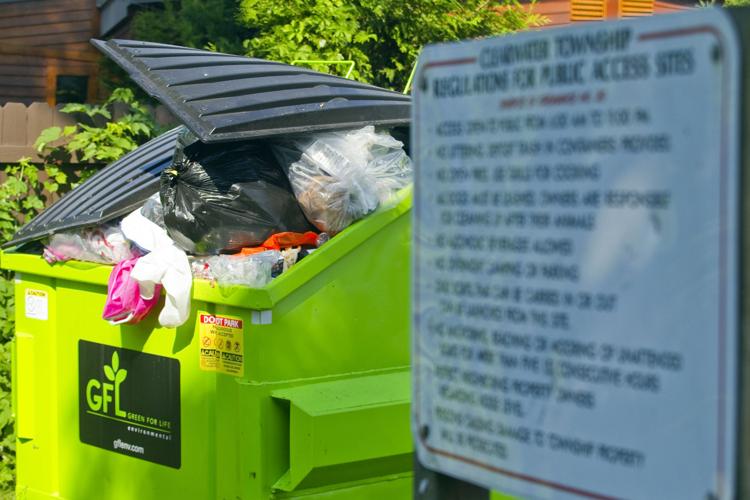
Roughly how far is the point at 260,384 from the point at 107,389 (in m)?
0.85

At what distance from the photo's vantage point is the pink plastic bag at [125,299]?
135 inches

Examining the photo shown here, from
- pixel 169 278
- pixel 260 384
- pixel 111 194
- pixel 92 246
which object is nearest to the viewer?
pixel 260 384

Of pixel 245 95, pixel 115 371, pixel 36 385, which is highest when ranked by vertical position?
pixel 245 95

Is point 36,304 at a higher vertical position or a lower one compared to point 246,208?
lower

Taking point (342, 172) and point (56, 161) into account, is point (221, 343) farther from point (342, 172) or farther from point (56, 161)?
point (56, 161)

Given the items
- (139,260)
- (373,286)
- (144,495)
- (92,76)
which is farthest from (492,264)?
(92,76)

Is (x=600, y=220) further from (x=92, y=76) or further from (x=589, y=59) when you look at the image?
(x=92, y=76)

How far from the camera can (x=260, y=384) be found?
316 cm

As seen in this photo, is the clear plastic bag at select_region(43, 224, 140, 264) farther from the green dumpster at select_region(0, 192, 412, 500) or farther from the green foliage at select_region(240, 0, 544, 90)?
the green foliage at select_region(240, 0, 544, 90)

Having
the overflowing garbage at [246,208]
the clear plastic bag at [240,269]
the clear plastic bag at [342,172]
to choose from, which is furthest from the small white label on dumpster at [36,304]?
the clear plastic bag at [342,172]

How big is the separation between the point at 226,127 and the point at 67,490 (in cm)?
161

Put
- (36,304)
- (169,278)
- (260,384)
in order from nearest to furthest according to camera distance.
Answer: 1. (260,384)
2. (169,278)
3. (36,304)

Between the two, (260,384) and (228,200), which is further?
(228,200)

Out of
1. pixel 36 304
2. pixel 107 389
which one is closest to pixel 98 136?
pixel 36 304
